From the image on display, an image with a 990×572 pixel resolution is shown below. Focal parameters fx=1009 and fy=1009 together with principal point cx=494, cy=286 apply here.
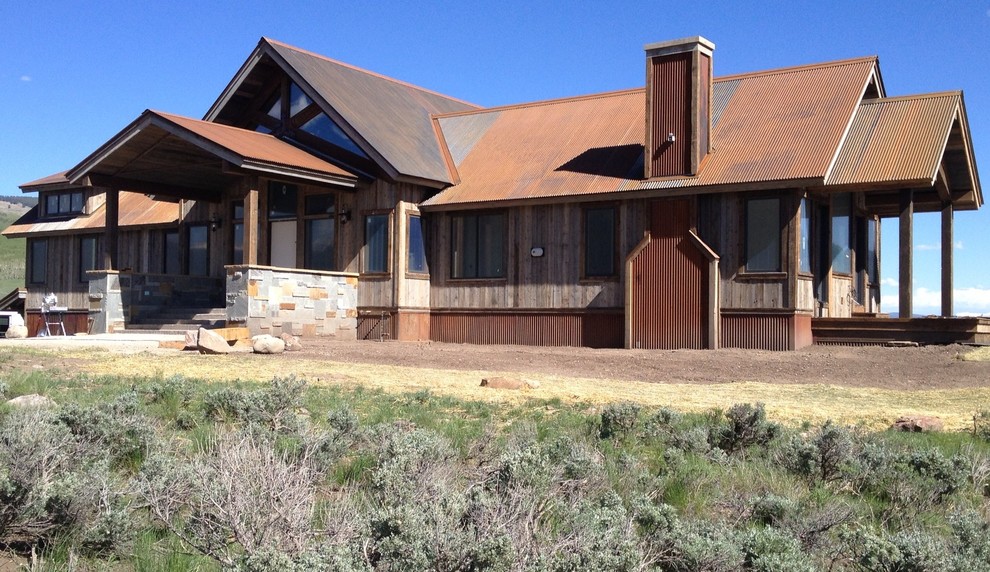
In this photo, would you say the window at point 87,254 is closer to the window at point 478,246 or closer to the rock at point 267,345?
the window at point 478,246

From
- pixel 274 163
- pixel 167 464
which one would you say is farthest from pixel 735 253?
pixel 167 464

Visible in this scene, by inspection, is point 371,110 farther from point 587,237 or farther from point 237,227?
point 587,237

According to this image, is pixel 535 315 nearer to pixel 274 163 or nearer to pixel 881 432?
pixel 274 163

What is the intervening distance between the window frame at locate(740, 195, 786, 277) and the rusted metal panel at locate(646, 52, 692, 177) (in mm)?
1498

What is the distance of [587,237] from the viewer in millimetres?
21359

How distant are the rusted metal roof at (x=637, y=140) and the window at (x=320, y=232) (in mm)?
2652

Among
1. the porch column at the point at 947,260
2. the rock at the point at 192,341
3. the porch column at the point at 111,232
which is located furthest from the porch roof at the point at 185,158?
the porch column at the point at 947,260

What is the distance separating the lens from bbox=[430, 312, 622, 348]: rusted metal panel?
2106 centimetres

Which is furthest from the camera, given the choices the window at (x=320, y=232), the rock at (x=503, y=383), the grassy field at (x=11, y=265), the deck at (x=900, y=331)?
the grassy field at (x=11, y=265)

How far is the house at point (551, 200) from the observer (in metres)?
19.5

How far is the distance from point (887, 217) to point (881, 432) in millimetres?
17273

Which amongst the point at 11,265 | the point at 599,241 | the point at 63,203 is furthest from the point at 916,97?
the point at 11,265

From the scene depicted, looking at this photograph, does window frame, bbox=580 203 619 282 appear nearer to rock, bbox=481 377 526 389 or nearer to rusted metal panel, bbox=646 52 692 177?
rusted metal panel, bbox=646 52 692 177

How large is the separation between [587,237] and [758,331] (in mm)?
4175
